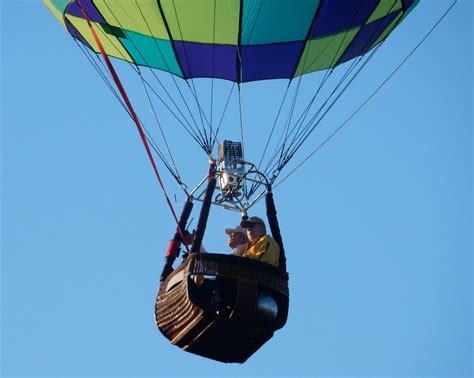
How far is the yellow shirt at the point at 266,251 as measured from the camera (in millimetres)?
11008

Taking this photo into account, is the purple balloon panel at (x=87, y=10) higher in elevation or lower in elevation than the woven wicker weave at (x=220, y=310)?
higher

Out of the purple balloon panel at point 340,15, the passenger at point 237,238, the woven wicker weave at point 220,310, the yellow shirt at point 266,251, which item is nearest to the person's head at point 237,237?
the passenger at point 237,238

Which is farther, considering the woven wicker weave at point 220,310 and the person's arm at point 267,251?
the person's arm at point 267,251

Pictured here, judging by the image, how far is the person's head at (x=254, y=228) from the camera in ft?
36.7

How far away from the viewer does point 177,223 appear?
37.1 ft

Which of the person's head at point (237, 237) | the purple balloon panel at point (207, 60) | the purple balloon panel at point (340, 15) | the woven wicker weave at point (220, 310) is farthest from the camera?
the purple balloon panel at point (207, 60)

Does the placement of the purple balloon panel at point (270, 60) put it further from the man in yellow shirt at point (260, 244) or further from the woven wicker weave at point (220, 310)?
the woven wicker weave at point (220, 310)

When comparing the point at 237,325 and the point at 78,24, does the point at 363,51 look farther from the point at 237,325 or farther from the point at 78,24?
the point at 237,325

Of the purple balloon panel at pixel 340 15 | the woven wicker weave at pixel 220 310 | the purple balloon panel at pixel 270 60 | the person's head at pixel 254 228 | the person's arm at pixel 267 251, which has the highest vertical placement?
the purple balloon panel at pixel 270 60

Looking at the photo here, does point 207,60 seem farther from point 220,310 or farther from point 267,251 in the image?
point 220,310

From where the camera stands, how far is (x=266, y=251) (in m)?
11.0

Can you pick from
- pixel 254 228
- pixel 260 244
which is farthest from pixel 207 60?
pixel 260 244

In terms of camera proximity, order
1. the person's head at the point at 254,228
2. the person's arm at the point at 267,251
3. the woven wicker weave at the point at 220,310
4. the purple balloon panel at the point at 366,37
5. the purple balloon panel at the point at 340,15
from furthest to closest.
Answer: the purple balloon panel at the point at 366,37 → the purple balloon panel at the point at 340,15 → the person's head at the point at 254,228 → the person's arm at the point at 267,251 → the woven wicker weave at the point at 220,310

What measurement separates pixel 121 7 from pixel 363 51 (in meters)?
2.85
